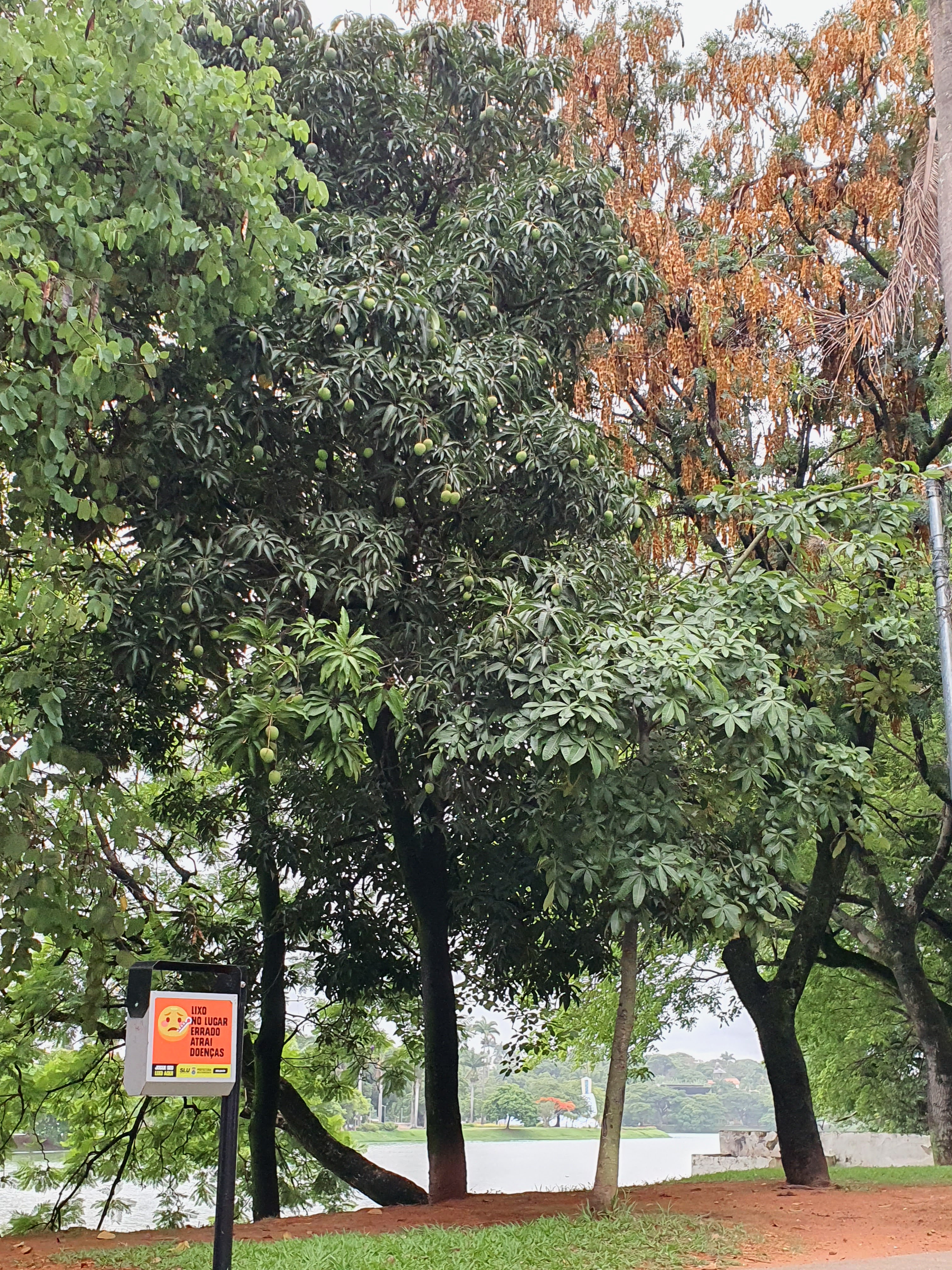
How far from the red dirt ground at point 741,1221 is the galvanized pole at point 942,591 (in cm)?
355

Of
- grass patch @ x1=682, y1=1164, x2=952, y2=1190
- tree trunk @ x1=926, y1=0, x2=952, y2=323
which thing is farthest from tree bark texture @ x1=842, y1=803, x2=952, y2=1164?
tree trunk @ x1=926, y1=0, x2=952, y2=323

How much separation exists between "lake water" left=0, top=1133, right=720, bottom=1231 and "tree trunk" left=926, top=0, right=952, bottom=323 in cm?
811

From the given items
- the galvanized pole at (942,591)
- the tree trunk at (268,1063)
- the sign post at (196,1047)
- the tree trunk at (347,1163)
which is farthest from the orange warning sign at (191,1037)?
the tree trunk at (347,1163)

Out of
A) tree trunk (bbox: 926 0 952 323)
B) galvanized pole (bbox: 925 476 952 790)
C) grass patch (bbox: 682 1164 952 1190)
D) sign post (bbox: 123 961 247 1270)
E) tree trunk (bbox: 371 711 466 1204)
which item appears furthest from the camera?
grass patch (bbox: 682 1164 952 1190)

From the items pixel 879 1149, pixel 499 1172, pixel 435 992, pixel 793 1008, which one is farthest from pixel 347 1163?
pixel 499 1172

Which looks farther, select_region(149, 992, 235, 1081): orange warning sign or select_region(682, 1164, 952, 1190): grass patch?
select_region(682, 1164, 952, 1190): grass patch

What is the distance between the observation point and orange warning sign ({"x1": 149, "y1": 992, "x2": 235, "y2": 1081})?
173 inches

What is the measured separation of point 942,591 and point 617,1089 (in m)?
4.89

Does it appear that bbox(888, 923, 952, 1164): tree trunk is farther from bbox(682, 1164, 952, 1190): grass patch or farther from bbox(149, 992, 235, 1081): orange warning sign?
bbox(149, 992, 235, 1081): orange warning sign

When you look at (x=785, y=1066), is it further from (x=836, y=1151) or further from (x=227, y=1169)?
(x=836, y=1151)

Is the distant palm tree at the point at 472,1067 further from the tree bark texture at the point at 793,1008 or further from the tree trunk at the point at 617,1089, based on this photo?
the tree trunk at the point at 617,1089

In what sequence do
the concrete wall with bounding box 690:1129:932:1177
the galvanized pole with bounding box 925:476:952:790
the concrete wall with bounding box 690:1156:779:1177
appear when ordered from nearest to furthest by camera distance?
1. the galvanized pole with bounding box 925:476:952:790
2. the concrete wall with bounding box 690:1129:932:1177
3. the concrete wall with bounding box 690:1156:779:1177

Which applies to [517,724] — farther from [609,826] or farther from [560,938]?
[560,938]

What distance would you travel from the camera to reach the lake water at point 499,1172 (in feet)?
52.4
